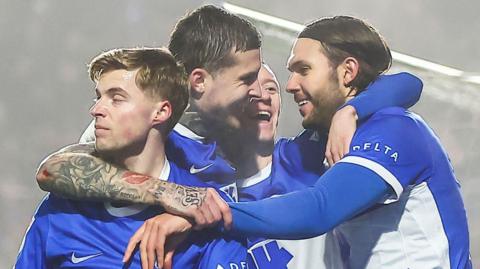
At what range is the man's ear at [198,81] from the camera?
1.68 meters

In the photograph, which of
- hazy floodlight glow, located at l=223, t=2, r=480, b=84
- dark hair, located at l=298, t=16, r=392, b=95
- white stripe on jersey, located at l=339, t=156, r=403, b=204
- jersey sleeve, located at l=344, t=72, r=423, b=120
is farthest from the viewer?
hazy floodlight glow, located at l=223, t=2, r=480, b=84

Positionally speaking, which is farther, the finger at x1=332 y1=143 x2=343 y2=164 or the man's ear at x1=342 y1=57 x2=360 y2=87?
the man's ear at x1=342 y1=57 x2=360 y2=87

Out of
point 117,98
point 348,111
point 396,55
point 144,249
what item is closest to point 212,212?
point 144,249

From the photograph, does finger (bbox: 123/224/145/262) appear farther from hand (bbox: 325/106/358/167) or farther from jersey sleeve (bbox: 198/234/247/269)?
hand (bbox: 325/106/358/167)

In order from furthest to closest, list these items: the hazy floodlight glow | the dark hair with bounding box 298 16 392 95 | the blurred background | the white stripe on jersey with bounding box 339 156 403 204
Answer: the blurred background
the hazy floodlight glow
the dark hair with bounding box 298 16 392 95
the white stripe on jersey with bounding box 339 156 403 204

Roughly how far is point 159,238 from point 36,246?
0.18 meters

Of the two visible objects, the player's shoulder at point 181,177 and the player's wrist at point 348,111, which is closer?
the player's shoulder at point 181,177

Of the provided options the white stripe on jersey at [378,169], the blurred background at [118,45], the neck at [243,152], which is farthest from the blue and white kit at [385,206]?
the blurred background at [118,45]

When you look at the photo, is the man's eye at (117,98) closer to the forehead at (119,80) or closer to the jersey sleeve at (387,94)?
the forehead at (119,80)

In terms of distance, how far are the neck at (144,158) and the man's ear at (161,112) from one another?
→ 0.02 meters

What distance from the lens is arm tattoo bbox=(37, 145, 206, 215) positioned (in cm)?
138

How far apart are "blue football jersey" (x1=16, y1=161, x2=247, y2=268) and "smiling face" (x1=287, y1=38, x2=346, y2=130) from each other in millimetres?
338

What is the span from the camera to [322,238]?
166 centimetres

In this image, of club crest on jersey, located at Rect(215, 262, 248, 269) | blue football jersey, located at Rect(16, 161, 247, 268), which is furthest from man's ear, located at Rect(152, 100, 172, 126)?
club crest on jersey, located at Rect(215, 262, 248, 269)
